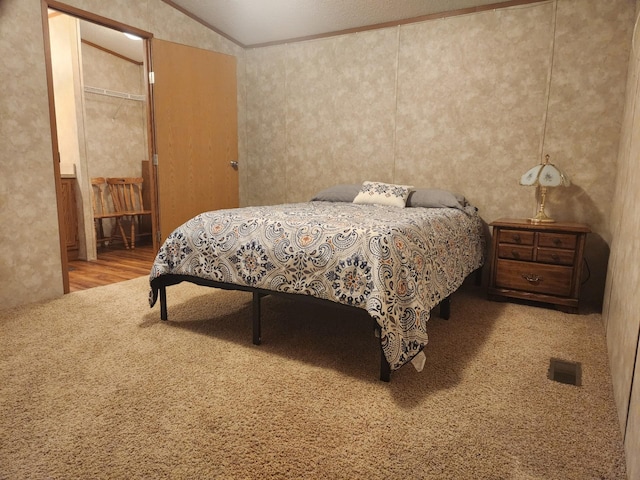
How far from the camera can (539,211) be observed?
9.89ft

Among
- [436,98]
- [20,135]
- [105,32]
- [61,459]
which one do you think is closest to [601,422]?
[61,459]

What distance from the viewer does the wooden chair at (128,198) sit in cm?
495

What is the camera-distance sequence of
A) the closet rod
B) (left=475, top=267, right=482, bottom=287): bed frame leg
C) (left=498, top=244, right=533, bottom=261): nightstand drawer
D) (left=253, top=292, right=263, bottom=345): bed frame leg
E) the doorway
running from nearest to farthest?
(left=253, top=292, right=263, bottom=345): bed frame leg
(left=498, top=244, right=533, bottom=261): nightstand drawer
(left=475, top=267, right=482, bottom=287): bed frame leg
the doorway
the closet rod

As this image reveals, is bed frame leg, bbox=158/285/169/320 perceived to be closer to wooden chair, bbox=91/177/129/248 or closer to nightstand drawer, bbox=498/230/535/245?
nightstand drawer, bbox=498/230/535/245

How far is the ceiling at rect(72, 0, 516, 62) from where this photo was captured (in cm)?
338

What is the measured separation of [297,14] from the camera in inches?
146

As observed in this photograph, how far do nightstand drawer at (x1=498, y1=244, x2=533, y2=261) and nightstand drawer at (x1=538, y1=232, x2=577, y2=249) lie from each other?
90 millimetres

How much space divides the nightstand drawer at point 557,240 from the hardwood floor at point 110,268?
125 inches

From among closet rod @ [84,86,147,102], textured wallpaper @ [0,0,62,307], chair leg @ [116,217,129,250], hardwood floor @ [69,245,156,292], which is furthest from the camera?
chair leg @ [116,217,129,250]

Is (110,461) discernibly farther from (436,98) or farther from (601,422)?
(436,98)

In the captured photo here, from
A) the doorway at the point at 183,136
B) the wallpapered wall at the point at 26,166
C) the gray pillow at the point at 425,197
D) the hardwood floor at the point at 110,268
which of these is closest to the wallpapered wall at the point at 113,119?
the doorway at the point at 183,136

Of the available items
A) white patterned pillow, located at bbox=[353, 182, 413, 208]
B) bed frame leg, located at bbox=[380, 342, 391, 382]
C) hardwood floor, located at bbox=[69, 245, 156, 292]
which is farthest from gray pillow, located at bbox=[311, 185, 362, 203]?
bed frame leg, located at bbox=[380, 342, 391, 382]

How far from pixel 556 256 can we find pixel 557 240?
0.11m

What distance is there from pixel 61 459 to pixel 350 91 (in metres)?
3.49
